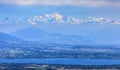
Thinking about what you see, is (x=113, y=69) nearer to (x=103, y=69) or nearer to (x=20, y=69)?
(x=103, y=69)

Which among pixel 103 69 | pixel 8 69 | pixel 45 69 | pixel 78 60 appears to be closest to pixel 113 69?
pixel 103 69

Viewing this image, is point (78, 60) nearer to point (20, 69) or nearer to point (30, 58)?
point (30, 58)

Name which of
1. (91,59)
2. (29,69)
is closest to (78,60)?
(91,59)

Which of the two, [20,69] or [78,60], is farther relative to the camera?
[78,60]

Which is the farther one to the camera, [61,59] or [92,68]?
[61,59]

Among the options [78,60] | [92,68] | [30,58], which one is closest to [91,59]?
[78,60]

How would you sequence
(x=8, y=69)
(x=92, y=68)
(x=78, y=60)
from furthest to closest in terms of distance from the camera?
(x=78, y=60) → (x=92, y=68) → (x=8, y=69)

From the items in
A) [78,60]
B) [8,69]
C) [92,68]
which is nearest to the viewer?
[8,69]

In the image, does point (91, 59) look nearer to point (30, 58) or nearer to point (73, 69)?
point (30, 58)
